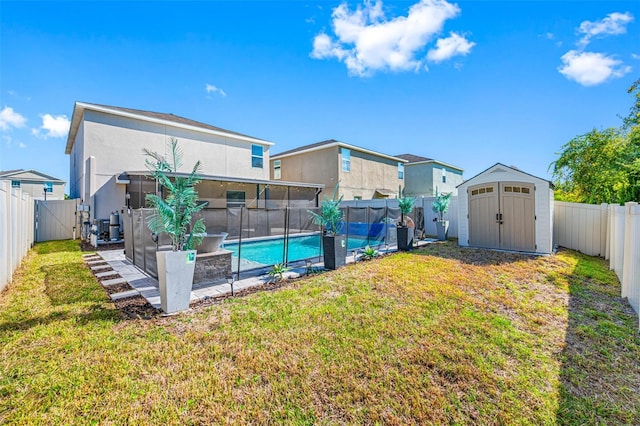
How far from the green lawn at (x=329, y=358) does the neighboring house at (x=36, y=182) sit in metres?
28.8

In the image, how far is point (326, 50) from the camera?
11.0m

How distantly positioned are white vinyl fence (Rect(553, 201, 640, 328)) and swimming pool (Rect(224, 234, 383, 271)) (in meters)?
6.31

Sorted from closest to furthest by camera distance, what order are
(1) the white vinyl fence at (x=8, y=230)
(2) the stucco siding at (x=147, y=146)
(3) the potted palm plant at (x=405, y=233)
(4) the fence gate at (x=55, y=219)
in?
(1) the white vinyl fence at (x=8, y=230) → (3) the potted palm plant at (x=405, y=233) → (2) the stucco siding at (x=147, y=146) → (4) the fence gate at (x=55, y=219)

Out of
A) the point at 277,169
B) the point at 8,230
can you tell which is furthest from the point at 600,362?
the point at 277,169

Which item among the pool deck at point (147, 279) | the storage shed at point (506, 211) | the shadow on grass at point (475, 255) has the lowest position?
the pool deck at point (147, 279)

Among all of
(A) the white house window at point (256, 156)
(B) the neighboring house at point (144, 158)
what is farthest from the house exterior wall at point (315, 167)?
(A) the white house window at point (256, 156)

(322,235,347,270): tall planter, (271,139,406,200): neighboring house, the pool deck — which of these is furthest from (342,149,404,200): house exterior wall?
(322,235,347,270): tall planter

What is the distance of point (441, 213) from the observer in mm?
12711

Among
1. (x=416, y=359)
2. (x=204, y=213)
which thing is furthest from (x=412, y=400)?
(x=204, y=213)

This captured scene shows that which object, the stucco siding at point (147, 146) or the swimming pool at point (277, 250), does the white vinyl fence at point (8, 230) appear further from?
the stucco siding at point (147, 146)

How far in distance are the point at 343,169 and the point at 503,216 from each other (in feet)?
36.2

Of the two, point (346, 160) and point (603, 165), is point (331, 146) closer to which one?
point (346, 160)

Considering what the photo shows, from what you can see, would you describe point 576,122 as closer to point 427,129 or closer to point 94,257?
point 427,129

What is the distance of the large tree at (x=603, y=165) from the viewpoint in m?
8.73
